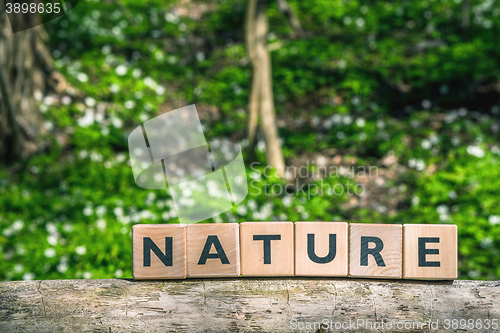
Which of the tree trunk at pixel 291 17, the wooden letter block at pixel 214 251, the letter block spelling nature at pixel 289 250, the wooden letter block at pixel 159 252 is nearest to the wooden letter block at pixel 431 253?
the letter block spelling nature at pixel 289 250

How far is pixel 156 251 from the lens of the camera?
1.16 meters

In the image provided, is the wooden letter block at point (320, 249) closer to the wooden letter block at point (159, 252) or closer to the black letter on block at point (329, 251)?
the black letter on block at point (329, 251)

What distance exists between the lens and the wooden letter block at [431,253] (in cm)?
113

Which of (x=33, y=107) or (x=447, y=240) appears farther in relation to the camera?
(x=33, y=107)

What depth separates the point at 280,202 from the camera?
2.62 metres

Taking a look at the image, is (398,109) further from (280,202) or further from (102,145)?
(102,145)

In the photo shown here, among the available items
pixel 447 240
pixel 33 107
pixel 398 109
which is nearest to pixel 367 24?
pixel 398 109

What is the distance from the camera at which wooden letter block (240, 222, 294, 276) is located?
3.79 ft

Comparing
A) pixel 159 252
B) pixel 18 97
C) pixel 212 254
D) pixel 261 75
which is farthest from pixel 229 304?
pixel 18 97

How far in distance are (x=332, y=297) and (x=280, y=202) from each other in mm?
1522

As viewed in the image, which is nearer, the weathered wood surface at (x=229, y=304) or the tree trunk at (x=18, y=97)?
the weathered wood surface at (x=229, y=304)

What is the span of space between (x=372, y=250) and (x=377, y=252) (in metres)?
0.02

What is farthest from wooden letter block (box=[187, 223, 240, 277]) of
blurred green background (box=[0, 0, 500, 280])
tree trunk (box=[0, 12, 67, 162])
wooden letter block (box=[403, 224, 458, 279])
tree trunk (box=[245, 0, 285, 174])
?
tree trunk (box=[0, 12, 67, 162])

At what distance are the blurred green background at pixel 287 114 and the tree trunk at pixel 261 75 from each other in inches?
7.9
